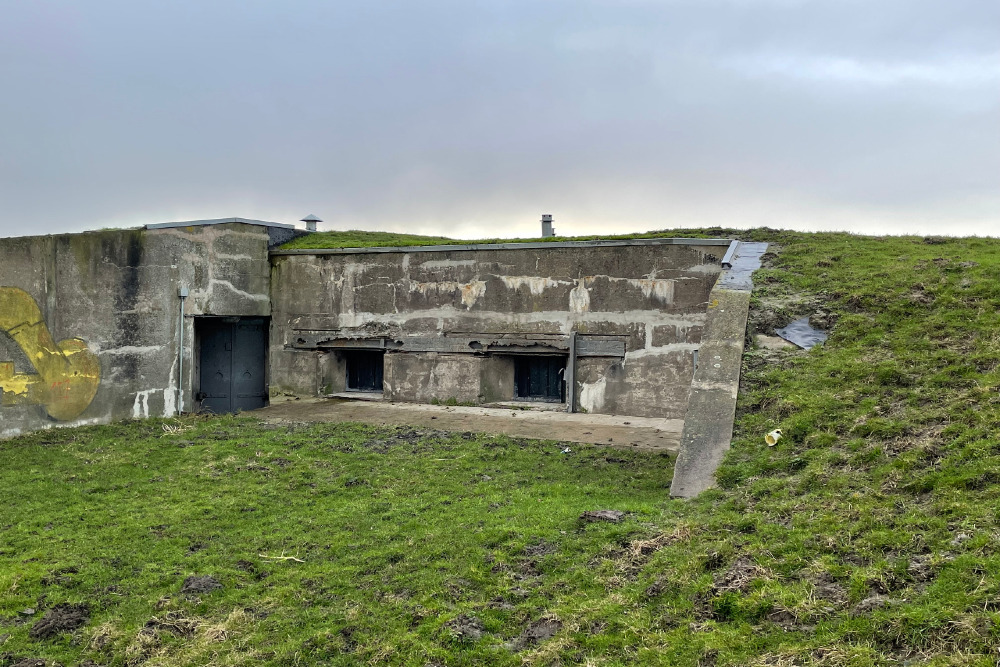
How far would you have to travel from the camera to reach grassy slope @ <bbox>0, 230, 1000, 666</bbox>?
14.8 ft

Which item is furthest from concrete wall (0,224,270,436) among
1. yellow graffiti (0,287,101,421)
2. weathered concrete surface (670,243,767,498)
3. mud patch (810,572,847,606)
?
mud patch (810,572,847,606)

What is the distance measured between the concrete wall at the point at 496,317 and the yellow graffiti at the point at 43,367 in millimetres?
4051

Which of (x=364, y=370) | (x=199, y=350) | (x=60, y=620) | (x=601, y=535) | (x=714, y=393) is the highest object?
(x=714, y=393)

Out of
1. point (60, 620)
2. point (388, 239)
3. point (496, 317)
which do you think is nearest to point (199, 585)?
point (60, 620)

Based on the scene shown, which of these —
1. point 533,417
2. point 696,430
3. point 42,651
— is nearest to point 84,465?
point 42,651

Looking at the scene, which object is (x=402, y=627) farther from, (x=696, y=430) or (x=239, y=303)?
(x=239, y=303)

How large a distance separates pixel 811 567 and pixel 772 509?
1254mm

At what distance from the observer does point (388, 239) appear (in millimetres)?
18656

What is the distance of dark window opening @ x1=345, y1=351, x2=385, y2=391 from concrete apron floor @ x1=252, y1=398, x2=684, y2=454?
2.63 ft

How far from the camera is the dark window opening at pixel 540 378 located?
47.9 feet

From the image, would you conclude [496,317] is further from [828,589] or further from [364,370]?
[828,589]

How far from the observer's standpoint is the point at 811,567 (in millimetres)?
4898

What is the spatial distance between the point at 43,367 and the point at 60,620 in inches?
336

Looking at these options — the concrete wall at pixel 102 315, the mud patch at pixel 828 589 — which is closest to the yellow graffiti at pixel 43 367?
the concrete wall at pixel 102 315
